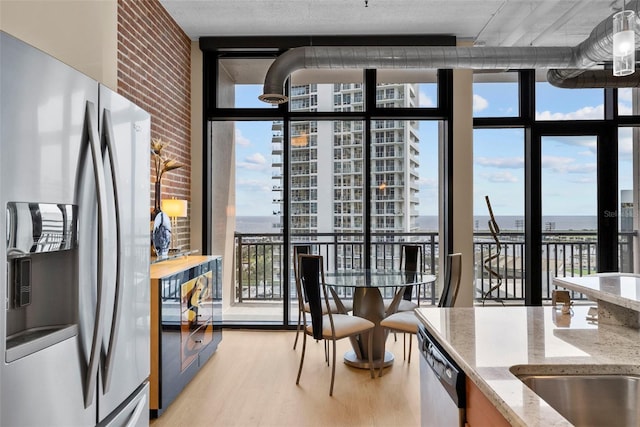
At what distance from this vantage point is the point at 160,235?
Answer: 3668mm

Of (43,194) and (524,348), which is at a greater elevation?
(43,194)

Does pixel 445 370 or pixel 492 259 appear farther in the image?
pixel 492 259

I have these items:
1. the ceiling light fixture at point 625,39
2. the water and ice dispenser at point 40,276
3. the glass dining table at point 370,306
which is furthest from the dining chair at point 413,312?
the water and ice dispenser at point 40,276

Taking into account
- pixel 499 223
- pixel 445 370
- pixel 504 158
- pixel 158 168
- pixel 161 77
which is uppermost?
pixel 161 77

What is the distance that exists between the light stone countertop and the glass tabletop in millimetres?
1634

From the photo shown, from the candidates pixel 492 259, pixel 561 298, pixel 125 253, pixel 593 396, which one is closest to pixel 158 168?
pixel 125 253

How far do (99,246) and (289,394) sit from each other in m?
2.19

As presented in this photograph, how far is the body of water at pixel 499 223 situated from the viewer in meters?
5.31

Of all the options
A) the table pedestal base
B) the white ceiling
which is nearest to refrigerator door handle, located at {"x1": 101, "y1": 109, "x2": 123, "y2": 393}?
the table pedestal base

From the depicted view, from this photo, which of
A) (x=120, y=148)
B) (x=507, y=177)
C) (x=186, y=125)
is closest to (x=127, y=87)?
(x=186, y=125)

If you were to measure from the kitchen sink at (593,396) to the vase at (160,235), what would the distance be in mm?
3035

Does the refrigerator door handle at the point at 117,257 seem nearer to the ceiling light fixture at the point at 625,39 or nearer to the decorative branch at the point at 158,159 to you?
the decorative branch at the point at 158,159

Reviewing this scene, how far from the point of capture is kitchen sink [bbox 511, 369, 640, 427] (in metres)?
1.32

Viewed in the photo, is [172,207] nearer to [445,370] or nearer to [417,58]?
[417,58]
